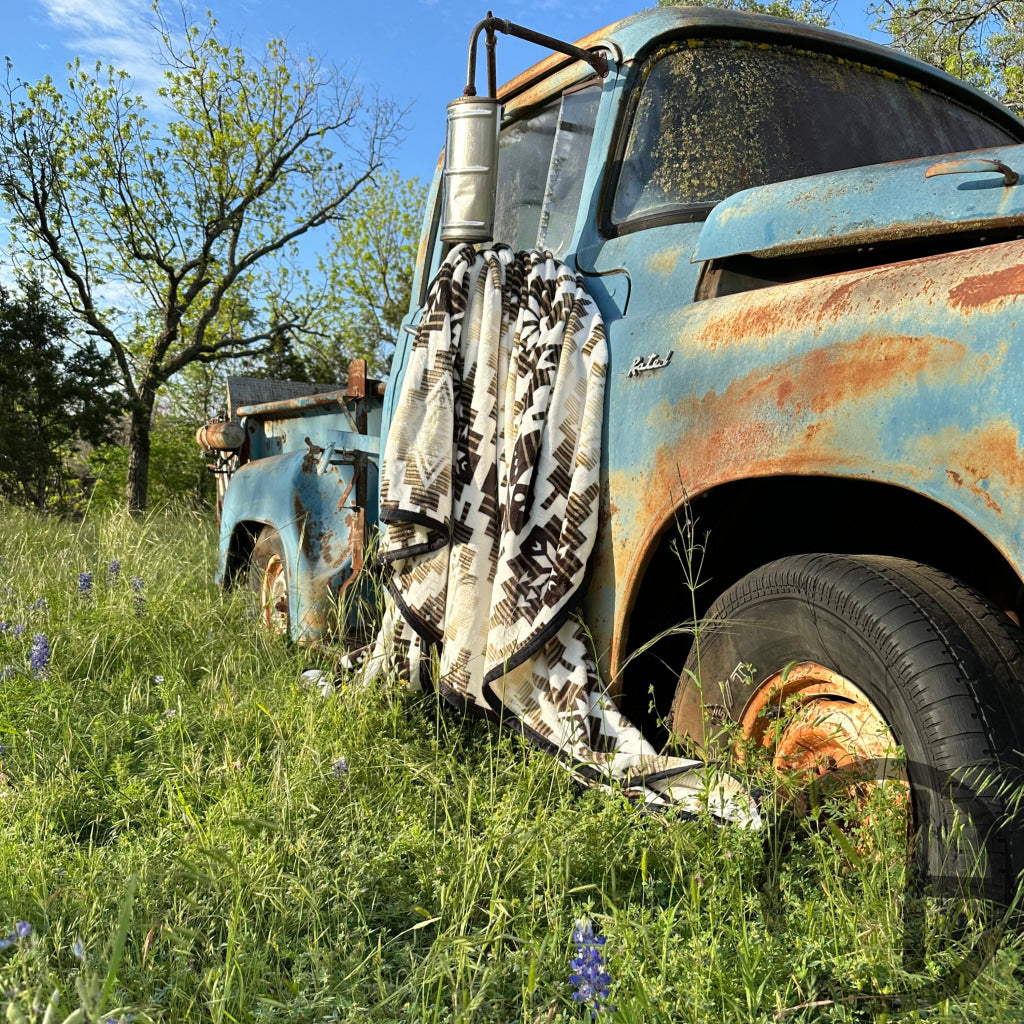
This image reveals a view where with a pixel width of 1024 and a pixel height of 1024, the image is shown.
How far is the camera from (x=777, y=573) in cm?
206

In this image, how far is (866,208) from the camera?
2.05 metres

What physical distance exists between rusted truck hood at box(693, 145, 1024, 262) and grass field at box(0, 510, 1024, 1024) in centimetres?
119

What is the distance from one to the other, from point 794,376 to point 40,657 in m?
2.61

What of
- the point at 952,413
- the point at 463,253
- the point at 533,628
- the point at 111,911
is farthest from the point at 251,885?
the point at 463,253

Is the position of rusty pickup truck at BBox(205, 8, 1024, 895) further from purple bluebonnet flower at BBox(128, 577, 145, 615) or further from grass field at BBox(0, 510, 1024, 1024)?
purple bluebonnet flower at BBox(128, 577, 145, 615)

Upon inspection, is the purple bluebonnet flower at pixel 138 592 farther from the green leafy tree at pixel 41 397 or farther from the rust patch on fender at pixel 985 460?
the green leafy tree at pixel 41 397

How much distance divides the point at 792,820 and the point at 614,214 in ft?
5.76

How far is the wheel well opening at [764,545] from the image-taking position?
2086 mm

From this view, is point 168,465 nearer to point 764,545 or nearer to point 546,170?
point 546,170

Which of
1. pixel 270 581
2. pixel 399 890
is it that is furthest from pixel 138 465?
→ pixel 399 890

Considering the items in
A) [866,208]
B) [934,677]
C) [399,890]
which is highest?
[866,208]

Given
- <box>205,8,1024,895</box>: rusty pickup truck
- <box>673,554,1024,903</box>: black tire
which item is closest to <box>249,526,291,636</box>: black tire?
<box>205,8,1024,895</box>: rusty pickup truck

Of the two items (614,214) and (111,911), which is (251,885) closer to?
(111,911)

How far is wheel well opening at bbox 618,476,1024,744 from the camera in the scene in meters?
2.09
